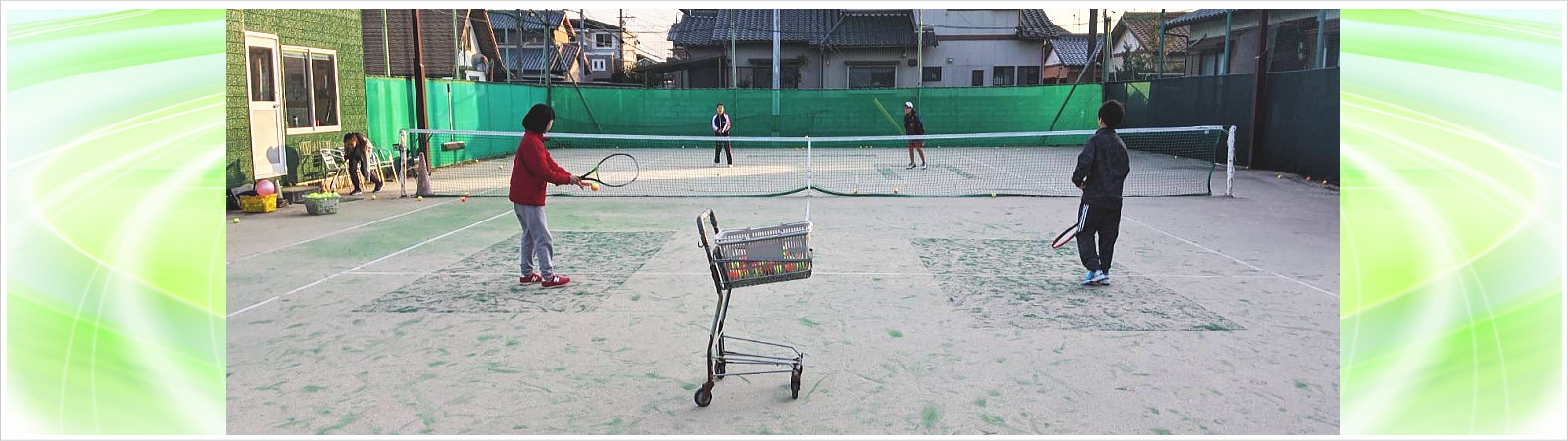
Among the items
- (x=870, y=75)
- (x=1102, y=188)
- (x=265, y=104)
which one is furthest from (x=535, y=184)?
(x=870, y=75)

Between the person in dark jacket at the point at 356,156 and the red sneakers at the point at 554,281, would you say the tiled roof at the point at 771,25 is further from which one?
the red sneakers at the point at 554,281

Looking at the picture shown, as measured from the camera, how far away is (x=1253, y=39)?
2509cm

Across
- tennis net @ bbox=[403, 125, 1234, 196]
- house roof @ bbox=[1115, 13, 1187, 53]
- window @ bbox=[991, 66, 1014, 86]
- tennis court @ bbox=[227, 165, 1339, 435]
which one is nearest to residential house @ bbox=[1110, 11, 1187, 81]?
house roof @ bbox=[1115, 13, 1187, 53]

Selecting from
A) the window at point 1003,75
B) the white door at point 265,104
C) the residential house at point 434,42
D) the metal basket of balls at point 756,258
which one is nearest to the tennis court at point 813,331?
the metal basket of balls at point 756,258

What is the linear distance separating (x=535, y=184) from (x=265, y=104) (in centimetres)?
845

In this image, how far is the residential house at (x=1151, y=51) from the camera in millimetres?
28375

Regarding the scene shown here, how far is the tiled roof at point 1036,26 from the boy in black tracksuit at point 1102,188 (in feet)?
94.9

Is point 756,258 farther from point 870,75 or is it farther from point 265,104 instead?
point 870,75

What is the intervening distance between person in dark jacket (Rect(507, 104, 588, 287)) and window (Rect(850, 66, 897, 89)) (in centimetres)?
2868

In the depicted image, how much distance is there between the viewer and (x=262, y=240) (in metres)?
10.1
